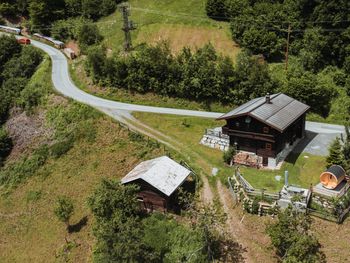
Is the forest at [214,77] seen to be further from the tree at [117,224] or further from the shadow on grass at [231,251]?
the shadow on grass at [231,251]

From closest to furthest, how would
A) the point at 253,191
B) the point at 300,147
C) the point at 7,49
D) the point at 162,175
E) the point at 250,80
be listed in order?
the point at 253,191
the point at 162,175
the point at 300,147
the point at 250,80
the point at 7,49

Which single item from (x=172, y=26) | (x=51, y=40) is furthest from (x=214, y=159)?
(x=51, y=40)

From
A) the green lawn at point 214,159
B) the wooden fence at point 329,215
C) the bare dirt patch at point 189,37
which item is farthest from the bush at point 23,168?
the wooden fence at point 329,215

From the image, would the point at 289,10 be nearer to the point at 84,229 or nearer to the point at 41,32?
the point at 84,229

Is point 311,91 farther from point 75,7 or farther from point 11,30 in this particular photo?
point 11,30

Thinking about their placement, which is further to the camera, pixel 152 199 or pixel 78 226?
pixel 78 226

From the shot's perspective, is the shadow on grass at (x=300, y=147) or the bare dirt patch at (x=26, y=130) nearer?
the shadow on grass at (x=300, y=147)

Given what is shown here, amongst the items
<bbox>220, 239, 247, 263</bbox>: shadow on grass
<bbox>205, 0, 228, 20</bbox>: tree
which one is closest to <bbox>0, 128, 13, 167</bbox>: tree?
<bbox>220, 239, 247, 263</bbox>: shadow on grass
